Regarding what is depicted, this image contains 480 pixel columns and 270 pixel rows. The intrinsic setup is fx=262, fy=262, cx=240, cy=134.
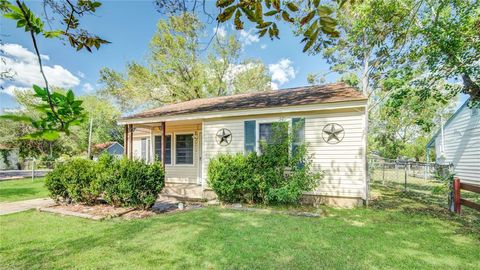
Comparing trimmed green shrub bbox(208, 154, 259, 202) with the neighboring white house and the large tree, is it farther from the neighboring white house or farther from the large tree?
the large tree

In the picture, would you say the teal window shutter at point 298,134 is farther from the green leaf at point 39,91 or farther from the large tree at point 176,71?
the large tree at point 176,71

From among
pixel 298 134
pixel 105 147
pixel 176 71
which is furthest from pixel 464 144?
pixel 105 147

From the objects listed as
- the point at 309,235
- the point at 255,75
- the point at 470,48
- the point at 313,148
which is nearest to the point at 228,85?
the point at 255,75

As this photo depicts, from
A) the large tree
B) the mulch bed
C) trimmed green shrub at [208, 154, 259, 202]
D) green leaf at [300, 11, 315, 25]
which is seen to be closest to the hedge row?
the mulch bed

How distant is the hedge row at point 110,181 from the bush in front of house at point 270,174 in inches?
72.1

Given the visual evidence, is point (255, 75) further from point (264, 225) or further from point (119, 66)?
point (264, 225)

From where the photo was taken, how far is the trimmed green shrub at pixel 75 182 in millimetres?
6980

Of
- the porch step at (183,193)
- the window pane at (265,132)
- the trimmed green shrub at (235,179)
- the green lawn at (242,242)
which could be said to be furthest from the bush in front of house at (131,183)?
the window pane at (265,132)

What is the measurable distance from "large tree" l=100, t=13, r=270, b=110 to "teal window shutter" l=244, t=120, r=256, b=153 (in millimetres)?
11803

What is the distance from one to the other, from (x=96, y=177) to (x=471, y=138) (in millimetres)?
16307

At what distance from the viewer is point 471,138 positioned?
12.9 m

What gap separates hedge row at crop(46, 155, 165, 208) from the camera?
6.58 meters

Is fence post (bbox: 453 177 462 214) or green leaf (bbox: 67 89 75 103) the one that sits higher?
green leaf (bbox: 67 89 75 103)

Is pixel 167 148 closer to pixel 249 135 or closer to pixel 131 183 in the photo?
pixel 249 135
